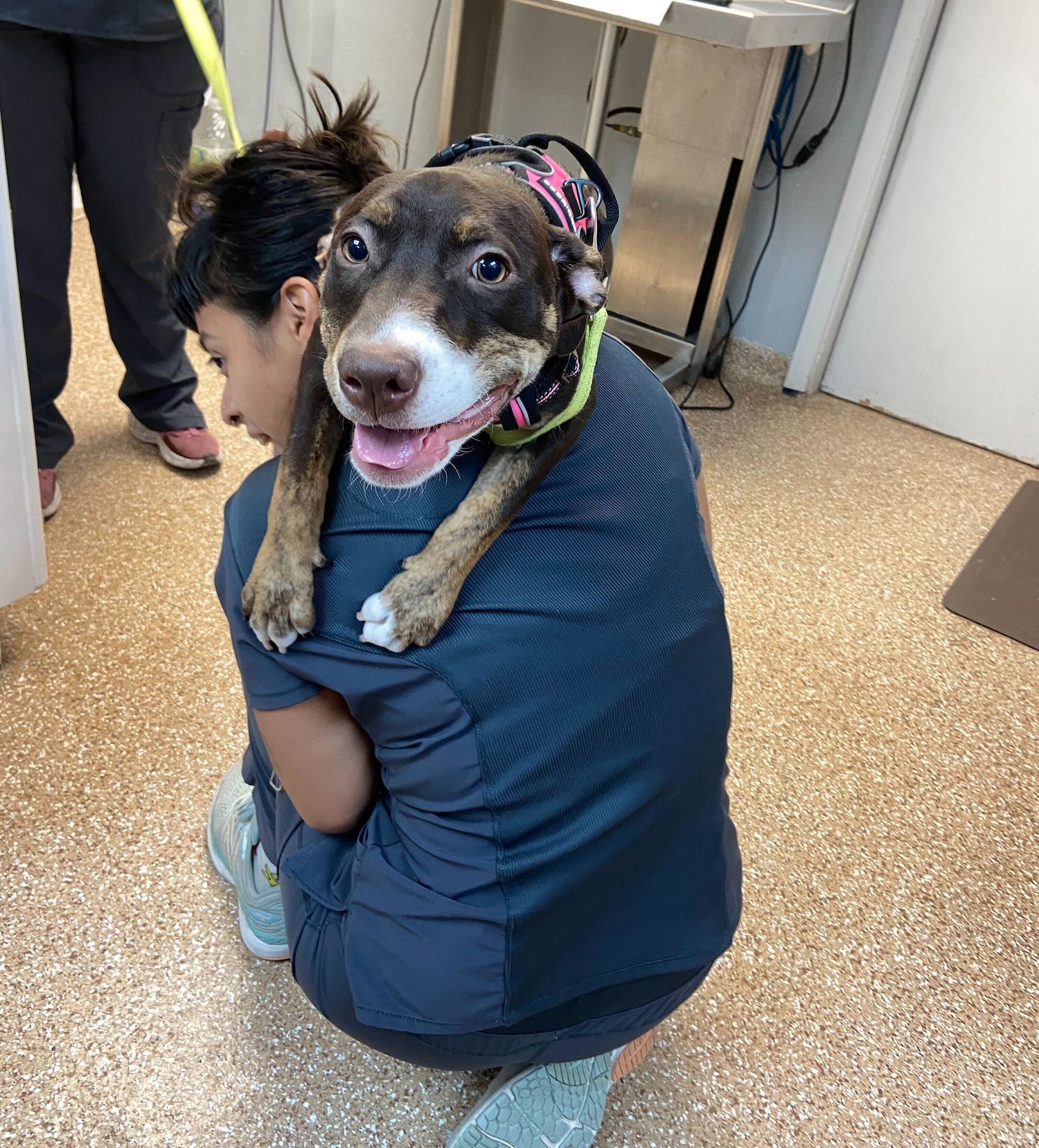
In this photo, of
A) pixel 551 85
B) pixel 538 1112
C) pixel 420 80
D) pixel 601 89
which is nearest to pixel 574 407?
pixel 538 1112

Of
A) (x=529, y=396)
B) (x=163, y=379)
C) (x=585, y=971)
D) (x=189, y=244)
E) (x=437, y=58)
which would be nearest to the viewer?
(x=529, y=396)

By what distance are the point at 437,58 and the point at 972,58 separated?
170 cm

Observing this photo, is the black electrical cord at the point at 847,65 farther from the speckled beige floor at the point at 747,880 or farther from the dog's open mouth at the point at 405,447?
the dog's open mouth at the point at 405,447

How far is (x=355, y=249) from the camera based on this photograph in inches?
32.6

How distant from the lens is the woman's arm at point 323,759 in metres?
0.95

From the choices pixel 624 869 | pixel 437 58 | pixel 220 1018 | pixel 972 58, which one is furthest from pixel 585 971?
pixel 437 58

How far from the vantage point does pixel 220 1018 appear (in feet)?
4.16

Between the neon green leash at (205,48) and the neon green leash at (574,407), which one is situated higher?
the neon green leash at (205,48)

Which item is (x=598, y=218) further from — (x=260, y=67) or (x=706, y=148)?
(x=260, y=67)

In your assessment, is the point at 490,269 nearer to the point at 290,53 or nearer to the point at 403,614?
the point at 403,614

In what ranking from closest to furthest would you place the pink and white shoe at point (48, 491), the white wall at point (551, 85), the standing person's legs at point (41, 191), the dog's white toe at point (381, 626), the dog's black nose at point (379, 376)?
the dog's black nose at point (379, 376) → the dog's white toe at point (381, 626) → the standing person's legs at point (41, 191) → the pink and white shoe at point (48, 491) → the white wall at point (551, 85)

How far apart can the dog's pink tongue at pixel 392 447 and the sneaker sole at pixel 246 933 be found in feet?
2.47

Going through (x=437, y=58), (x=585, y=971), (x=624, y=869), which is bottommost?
(x=585, y=971)

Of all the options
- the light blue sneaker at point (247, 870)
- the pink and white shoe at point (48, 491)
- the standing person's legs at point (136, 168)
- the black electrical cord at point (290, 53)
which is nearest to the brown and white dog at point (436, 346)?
the light blue sneaker at point (247, 870)
